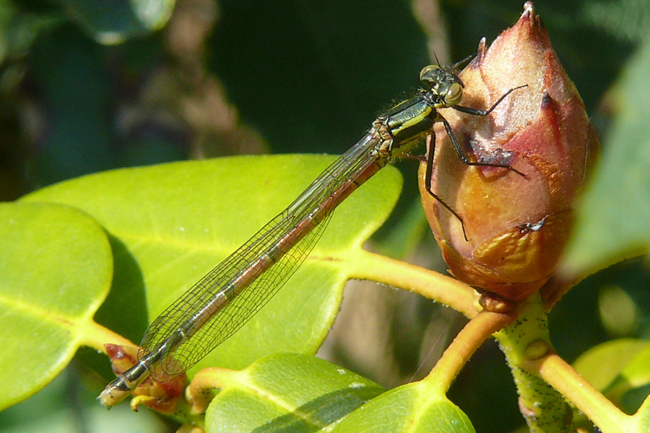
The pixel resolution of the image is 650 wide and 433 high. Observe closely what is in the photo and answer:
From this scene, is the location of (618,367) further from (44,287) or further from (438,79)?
(44,287)

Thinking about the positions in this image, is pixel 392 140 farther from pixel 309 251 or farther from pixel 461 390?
pixel 461 390

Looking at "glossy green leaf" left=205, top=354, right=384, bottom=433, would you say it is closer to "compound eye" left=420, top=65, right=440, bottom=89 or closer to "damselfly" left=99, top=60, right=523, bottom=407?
"damselfly" left=99, top=60, right=523, bottom=407

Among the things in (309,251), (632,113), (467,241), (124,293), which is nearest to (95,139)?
(124,293)

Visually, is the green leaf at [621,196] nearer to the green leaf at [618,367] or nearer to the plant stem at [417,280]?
the plant stem at [417,280]

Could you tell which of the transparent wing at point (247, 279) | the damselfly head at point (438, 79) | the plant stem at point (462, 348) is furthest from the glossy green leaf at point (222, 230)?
the plant stem at point (462, 348)

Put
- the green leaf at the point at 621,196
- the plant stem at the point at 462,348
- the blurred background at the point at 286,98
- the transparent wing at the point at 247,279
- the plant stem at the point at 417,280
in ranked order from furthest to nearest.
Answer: the blurred background at the point at 286,98, the transparent wing at the point at 247,279, the plant stem at the point at 417,280, the plant stem at the point at 462,348, the green leaf at the point at 621,196
